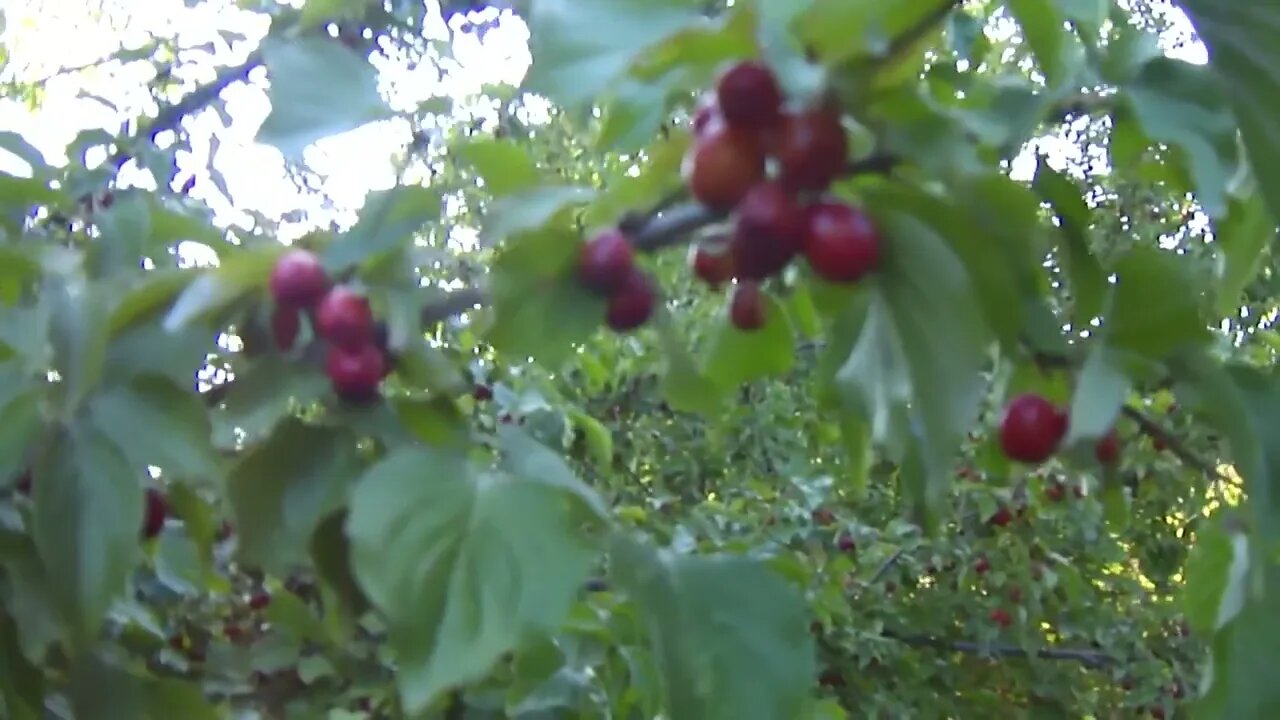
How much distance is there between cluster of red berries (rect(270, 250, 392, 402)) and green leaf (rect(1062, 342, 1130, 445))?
282 millimetres

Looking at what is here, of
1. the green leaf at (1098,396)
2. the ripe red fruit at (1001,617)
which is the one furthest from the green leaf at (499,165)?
the ripe red fruit at (1001,617)

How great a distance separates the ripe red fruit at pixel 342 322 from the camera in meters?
0.52

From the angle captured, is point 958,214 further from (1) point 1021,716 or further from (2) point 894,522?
(1) point 1021,716

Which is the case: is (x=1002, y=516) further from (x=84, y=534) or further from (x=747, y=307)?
(x=84, y=534)

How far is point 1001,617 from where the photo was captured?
2836mm

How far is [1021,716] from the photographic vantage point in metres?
3.46

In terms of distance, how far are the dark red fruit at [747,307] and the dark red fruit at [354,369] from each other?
181 millimetres

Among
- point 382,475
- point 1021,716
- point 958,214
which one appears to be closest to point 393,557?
point 382,475

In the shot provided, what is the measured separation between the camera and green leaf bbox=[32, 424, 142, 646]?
0.50m

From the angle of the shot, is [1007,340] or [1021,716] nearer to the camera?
[1007,340]

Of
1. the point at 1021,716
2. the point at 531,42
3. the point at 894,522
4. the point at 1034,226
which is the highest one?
the point at 531,42

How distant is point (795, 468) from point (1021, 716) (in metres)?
1.35

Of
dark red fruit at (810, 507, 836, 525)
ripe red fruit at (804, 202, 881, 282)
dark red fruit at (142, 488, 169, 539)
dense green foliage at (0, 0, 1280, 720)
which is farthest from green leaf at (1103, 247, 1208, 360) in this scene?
dark red fruit at (810, 507, 836, 525)

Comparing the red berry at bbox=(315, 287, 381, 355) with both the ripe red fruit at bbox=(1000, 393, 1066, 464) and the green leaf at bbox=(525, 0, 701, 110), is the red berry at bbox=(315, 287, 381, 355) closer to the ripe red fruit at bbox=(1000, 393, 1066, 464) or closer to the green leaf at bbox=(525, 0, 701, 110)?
the green leaf at bbox=(525, 0, 701, 110)
